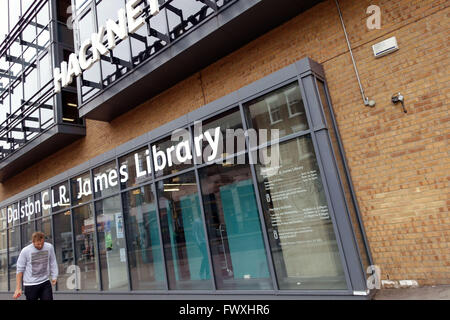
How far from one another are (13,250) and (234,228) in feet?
41.1

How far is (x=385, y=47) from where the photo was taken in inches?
217

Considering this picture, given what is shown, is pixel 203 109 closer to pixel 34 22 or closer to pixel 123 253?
pixel 123 253

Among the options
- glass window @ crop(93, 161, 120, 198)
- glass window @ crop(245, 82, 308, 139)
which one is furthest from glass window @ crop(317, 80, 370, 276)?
glass window @ crop(93, 161, 120, 198)

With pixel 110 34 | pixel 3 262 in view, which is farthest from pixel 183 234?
pixel 3 262

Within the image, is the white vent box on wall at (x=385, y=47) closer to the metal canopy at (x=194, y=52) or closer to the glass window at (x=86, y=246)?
the metal canopy at (x=194, y=52)

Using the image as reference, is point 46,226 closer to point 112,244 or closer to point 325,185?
point 112,244

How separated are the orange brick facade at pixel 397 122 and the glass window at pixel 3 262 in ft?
50.1

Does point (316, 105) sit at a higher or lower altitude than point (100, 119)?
lower

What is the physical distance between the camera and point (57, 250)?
11094mm

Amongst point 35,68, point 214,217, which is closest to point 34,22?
point 35,68

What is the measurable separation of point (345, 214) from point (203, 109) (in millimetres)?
3618

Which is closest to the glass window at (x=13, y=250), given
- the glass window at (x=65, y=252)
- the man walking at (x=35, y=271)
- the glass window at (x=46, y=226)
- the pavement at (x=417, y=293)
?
the glass window at (x=46, y=226)

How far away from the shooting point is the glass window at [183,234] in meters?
6.89
